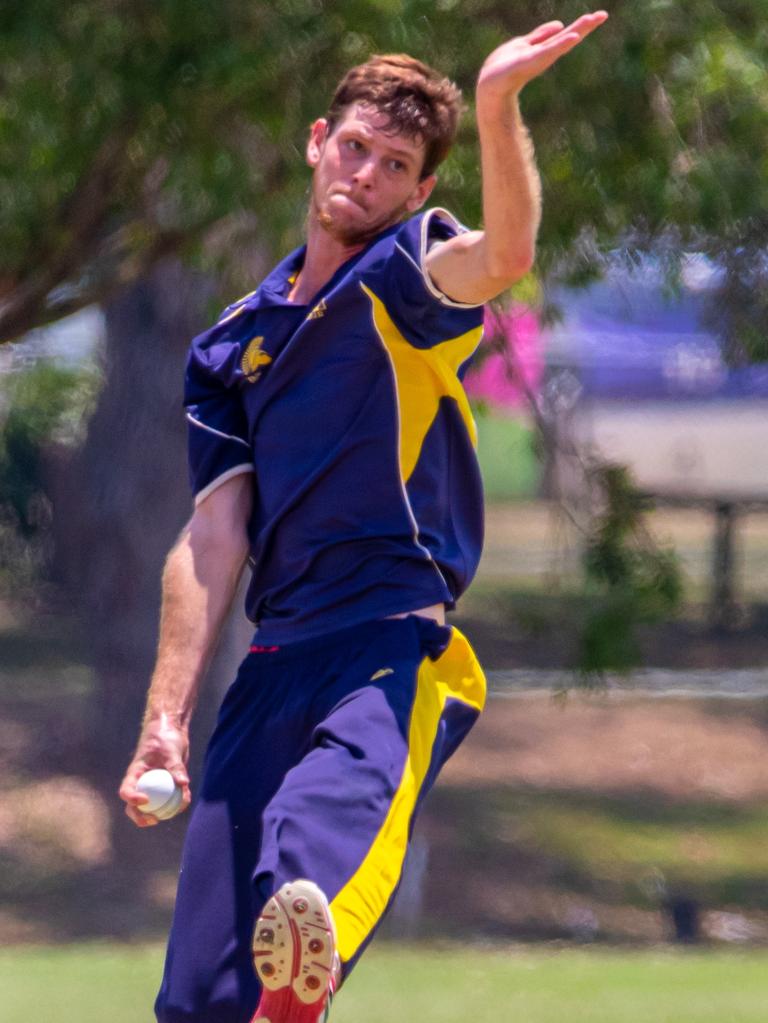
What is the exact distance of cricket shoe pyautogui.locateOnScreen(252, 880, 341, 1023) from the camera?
10.4ft

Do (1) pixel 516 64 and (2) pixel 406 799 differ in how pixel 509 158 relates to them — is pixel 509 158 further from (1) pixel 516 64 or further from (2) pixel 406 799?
(2) pixel 406 799

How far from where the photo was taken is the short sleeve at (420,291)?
3.55 meters

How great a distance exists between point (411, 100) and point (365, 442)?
70 cm

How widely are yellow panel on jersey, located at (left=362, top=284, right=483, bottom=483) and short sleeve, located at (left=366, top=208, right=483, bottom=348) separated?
0.05 ft

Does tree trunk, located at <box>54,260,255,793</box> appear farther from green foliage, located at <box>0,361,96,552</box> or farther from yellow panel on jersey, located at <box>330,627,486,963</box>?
yellow panel on jersey, located at <box>330,627,486,963</box>

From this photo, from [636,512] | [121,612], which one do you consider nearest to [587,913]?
[121,612]

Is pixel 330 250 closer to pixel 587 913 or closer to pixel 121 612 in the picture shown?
pixel 587 913

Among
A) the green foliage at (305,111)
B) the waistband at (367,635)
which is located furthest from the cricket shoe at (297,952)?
the green foliage at (305,111)

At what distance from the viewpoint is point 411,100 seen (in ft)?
12.3

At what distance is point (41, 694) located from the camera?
16.0 meters

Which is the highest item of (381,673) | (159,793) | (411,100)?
(411,100)

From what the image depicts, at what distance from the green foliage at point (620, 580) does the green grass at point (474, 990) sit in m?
1.30

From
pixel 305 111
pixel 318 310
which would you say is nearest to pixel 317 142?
pixel 318 310

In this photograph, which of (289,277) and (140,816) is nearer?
(140,816)
